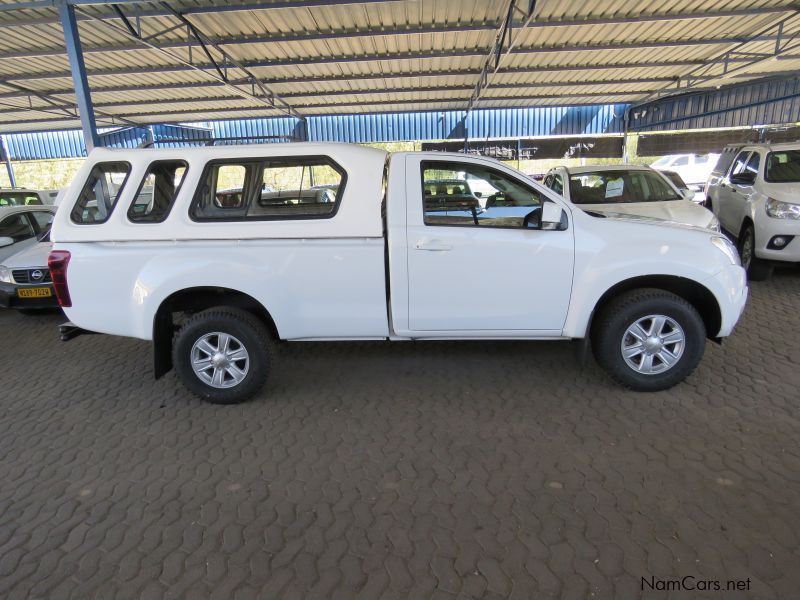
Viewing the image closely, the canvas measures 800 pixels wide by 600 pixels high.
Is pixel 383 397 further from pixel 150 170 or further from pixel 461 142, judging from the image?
pixel 461 142

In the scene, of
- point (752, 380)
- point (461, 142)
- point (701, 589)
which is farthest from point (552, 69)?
point (701, 589)

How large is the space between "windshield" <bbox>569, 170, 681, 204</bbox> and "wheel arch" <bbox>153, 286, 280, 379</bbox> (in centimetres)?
527

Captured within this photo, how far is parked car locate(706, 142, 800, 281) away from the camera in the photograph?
6.51 m

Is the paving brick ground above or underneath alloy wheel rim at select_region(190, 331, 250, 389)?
underneath

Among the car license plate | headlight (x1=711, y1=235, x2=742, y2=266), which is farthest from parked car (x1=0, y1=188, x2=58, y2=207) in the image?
headlight (x1=711, y1=235, x2=742, y2=266)

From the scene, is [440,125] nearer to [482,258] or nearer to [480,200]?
[480,200]

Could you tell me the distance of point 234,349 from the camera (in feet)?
13.0

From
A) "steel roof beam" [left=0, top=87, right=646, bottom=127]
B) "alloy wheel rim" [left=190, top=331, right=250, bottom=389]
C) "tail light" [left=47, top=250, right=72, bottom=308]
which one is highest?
"steel roof beam" [left=0, top=87, right=646, bottom=127]

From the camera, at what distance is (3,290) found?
6250 mm

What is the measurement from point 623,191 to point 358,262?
17.2ft

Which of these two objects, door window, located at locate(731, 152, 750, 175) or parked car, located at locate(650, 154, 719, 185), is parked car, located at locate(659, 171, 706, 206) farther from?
parked car, located at locate(650, 154, 719, 185)

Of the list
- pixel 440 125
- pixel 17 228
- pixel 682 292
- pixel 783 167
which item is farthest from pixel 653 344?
pixel 440 125

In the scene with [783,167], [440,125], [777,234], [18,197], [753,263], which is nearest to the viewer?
[777,234]

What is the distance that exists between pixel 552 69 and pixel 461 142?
625cm
